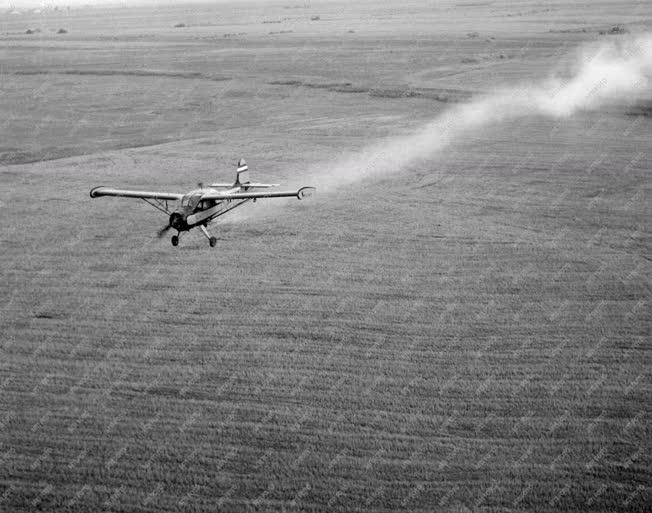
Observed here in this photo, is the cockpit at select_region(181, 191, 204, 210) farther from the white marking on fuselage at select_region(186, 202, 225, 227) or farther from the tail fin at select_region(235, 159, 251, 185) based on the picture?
the tail fin at select_region(235, 159, 251, 185)

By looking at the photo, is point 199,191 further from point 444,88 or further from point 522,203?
point 444,88

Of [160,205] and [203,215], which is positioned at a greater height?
[160,205]

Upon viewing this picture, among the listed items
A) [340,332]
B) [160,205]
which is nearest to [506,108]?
[160,205]

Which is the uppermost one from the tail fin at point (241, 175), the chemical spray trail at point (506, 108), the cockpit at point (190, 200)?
the chemical spray trail at point (506, 108)

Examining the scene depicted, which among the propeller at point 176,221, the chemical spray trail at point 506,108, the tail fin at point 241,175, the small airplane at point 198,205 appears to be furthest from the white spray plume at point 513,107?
the propeller at point 176,221

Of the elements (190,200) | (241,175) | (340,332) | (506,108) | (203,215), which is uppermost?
(506,108)

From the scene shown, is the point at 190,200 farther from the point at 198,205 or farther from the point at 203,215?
the point at 203,215

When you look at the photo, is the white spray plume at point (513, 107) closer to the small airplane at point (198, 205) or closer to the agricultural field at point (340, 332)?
the agricultural field at point (340, 332)
